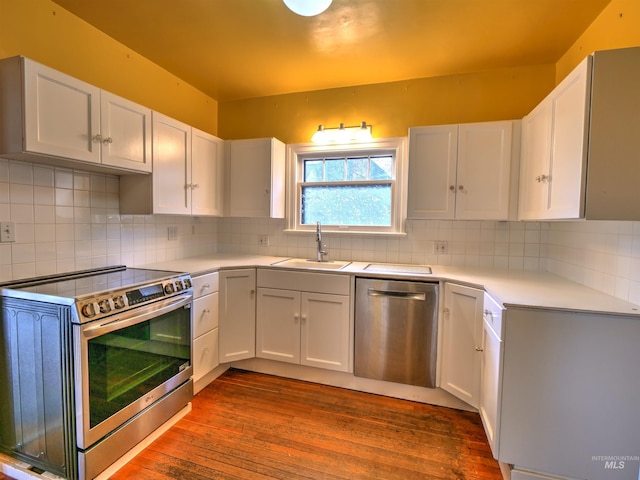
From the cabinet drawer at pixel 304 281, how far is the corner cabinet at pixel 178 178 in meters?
0.83

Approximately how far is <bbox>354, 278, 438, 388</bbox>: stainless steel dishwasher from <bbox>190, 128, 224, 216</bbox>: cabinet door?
1512 millimetres

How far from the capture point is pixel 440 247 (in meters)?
2.67

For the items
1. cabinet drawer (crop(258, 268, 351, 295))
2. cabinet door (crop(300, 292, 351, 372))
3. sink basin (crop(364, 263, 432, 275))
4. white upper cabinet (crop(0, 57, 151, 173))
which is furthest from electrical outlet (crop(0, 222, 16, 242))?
sink basin (crop(364, 263, 432, 275))

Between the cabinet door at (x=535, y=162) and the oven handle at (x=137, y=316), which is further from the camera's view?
the cabinet door at (x=535, y=162)

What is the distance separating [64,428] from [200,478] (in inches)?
27.4

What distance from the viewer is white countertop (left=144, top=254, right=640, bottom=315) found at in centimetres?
145

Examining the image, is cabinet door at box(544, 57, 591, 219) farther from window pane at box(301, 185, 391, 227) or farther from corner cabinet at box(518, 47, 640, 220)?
window pane at box(301, 185, 391, 227)

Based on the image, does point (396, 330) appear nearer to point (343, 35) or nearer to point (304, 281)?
point (304, 281)

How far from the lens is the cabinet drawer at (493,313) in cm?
154

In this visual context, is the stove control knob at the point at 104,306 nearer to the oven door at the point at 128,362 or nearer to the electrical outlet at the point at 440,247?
the oven door at the point at 128,362

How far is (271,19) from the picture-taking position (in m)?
1.92

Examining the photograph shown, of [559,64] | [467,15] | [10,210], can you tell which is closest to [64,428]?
[10,210]

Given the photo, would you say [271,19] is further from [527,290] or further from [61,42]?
[527,290]

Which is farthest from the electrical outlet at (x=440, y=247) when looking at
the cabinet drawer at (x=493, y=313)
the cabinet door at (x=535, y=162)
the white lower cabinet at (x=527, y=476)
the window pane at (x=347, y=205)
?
the white lower cabinet at (x=527, y=476)
